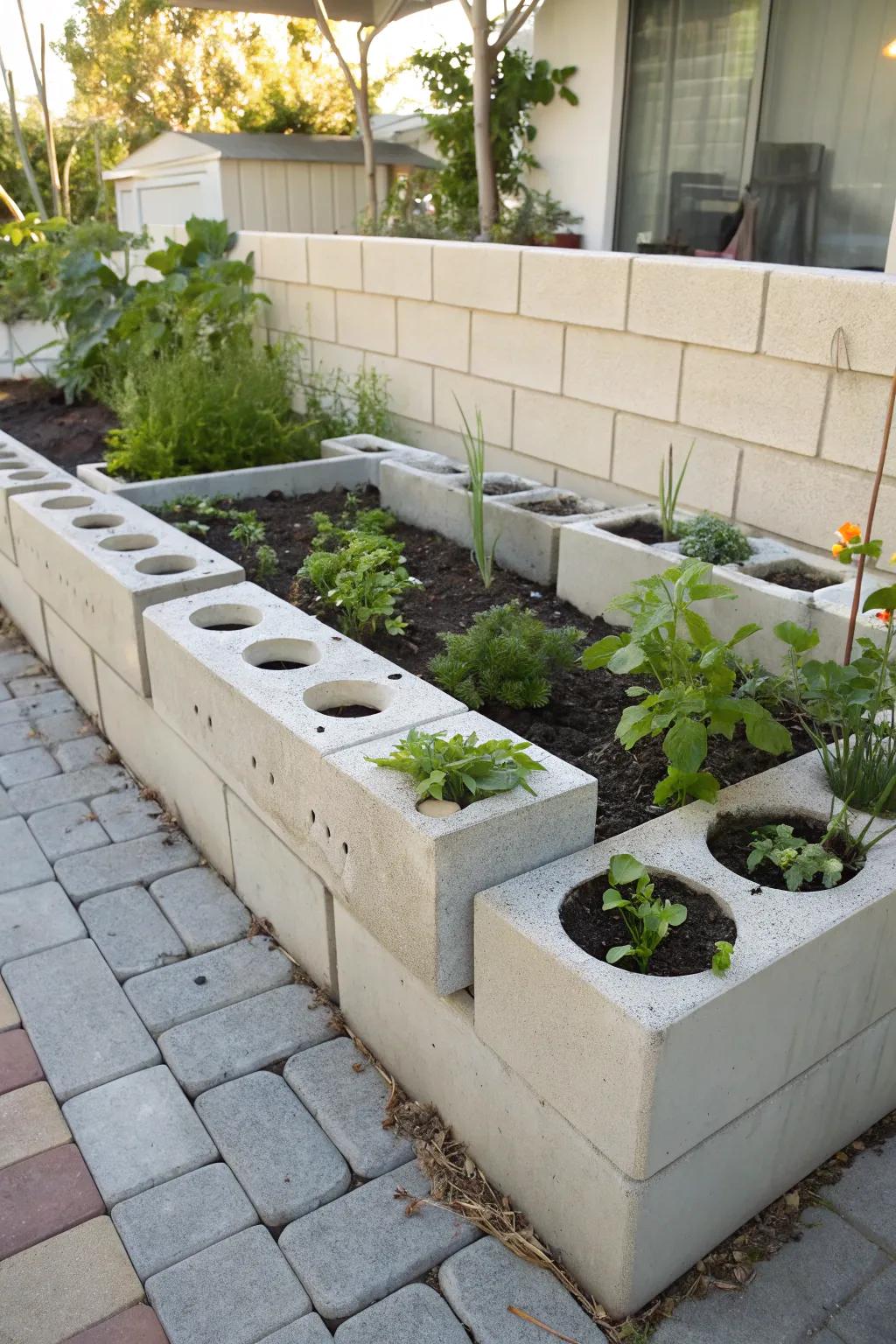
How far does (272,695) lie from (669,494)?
1.86 metres

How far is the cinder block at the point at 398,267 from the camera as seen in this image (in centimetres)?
475

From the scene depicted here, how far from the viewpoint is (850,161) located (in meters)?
5.36

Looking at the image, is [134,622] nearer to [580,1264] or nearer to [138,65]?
[580,1264]

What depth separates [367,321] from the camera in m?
5.30

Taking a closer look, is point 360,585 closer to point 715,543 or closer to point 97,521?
point 715,543

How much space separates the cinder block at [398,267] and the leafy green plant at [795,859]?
353cm

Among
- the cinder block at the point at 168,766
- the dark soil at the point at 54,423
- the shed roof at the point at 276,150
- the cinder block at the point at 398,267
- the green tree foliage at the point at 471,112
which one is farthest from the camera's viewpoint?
the shed roof at the point at 276,150

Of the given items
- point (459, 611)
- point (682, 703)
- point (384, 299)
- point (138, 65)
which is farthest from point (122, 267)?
point (138, 65)

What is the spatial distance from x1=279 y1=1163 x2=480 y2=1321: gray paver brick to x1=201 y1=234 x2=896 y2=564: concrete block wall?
216 centimetres

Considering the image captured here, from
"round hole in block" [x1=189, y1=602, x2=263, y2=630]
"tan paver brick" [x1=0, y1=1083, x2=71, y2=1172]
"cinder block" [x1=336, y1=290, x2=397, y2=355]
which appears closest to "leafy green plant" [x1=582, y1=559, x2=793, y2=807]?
"round hole in block" [x1=189, y1=602, x2=263, y2=630]

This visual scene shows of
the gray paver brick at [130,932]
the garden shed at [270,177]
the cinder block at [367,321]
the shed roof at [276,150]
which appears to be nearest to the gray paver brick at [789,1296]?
the gray paver brick at [130,932]

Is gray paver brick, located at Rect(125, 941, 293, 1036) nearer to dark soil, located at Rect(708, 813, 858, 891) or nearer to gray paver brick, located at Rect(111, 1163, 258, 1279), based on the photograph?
gray paver brick, located at Rect(111, 1163, 258, 1279)

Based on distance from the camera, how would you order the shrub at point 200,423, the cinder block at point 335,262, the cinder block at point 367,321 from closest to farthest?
the shrub at point 200,423 < the cinder block at point 367,321 < the cinder block at point 335,262

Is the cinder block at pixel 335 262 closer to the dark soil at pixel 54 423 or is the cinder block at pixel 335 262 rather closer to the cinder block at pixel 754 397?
the dark soil at pixel 54 423
